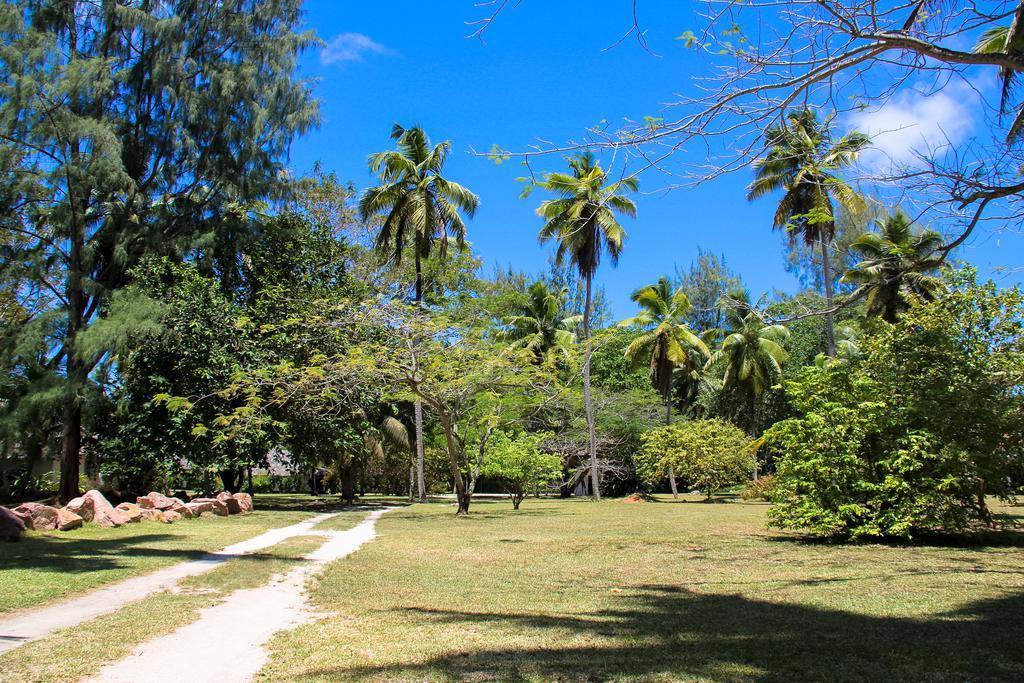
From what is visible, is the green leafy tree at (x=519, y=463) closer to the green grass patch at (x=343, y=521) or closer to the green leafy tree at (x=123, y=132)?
the green grass patch at (x=343, y=521)

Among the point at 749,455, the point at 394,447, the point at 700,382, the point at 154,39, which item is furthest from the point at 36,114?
the point at 700,382

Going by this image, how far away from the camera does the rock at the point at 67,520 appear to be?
1418cm

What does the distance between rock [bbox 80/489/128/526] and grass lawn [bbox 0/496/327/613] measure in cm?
21

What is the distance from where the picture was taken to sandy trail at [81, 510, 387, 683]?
4.90 metres

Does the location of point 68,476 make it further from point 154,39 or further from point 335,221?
point 335,221

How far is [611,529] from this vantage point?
16.8 meters

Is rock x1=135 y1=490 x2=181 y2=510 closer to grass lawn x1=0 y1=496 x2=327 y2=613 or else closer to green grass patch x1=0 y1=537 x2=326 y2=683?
grass lawn x1=0 y1=496 x2=327 y2=613

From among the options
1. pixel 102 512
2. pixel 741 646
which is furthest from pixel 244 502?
pixel 741 646

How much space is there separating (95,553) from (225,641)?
670cm

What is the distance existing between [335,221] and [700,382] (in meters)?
27.2

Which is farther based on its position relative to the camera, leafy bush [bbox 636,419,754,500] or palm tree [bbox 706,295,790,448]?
palm tree [bbox 706,295,790,448]

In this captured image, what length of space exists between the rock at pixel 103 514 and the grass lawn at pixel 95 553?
0.69ft

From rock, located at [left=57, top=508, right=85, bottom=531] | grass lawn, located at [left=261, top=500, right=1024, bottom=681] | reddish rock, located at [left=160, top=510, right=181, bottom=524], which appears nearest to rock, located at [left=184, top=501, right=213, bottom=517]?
reddish rock, located at [left=160, top=510, right=181, bottom=524]

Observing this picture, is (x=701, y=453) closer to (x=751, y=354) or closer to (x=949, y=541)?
(x=751, y=354)
